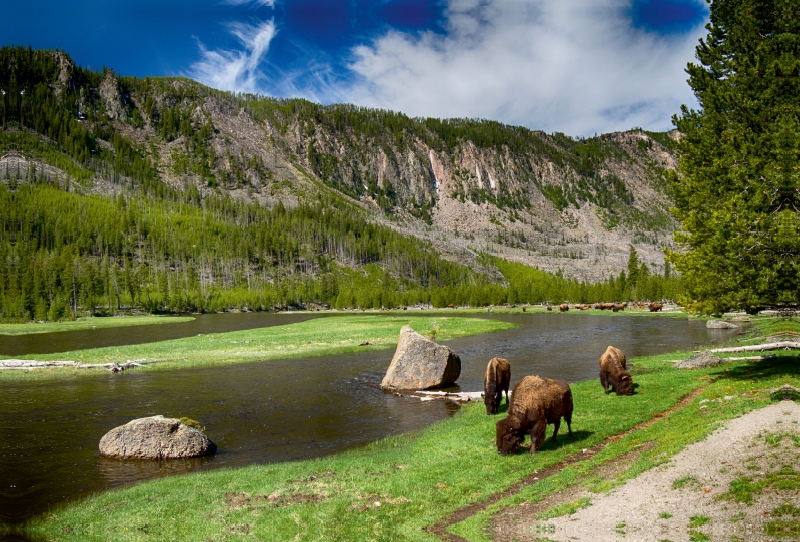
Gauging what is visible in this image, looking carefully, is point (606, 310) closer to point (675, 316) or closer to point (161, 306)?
point (675, 316)

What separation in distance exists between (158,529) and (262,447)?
8904 mm

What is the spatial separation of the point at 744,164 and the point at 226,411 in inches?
1247

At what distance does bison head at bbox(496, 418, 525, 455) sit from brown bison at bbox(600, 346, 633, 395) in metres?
11.9

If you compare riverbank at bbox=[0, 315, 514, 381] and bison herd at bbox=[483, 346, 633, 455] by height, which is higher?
bison herd at bbox=[483, 346, 633, 455]

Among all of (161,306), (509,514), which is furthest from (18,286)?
(509,514)

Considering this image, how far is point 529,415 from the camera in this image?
17781mm

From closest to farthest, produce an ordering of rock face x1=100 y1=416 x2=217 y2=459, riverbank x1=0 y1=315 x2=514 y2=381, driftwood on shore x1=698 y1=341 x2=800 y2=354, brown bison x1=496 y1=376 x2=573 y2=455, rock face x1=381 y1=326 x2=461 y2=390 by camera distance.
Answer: brown bison x1=496 y1=376 x2=573 y2=455
rock face x1=100 y1=416 x2=217 y2=459
rock face x1=381 y1=326 x2=461 y2=390
driftwood on shore x1=698 y1=341 x2=800 y2=354
riverbank x1=0 y1=315 x2=514 y2=381

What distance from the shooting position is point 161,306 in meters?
167

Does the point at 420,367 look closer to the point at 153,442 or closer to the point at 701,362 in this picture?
the point at 153,442

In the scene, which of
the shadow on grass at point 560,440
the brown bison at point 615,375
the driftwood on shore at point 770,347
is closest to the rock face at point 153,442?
the shadow on grass at point 560,440

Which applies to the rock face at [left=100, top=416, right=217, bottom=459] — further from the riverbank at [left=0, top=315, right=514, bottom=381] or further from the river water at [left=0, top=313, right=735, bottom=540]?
the riverbank at [left=0, top=315, right=514, bottom=381]

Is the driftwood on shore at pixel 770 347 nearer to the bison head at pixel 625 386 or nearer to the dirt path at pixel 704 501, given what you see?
the bison head at pixel 625 386

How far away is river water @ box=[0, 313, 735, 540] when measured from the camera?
61.1 feet

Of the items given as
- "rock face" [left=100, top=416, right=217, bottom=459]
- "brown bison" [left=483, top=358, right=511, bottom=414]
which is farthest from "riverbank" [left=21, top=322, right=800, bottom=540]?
"rock face" [left=100, top=416, right=217, bottom=459]
